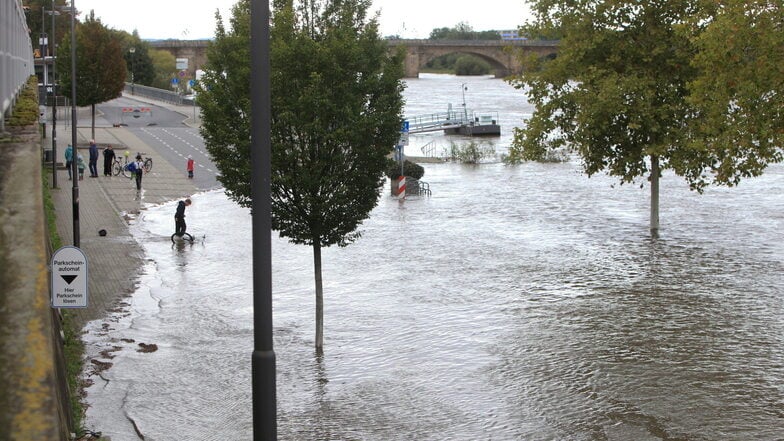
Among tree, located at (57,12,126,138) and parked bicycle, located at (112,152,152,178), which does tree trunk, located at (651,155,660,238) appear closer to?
parked bicycle, located at (112,152,152,178)

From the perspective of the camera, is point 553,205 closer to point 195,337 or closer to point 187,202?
point 187,202

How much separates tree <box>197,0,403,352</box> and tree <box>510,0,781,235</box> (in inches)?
447

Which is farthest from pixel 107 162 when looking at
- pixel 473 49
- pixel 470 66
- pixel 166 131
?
pixel 470 66

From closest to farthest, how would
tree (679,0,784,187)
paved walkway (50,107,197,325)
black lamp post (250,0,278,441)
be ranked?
black lamp post (250,0,278,441) < tree (679,0,784,187) < paved walkway (50,107,197,325)

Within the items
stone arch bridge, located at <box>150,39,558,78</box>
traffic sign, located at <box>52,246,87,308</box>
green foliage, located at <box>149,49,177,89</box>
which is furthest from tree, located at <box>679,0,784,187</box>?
stone arch bridge, located at <box>150,39,558,78</box>

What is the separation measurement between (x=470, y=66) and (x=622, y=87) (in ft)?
497

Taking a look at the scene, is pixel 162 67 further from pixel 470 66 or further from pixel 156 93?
pixel 470 66

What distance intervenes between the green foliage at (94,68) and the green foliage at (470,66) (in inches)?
4802

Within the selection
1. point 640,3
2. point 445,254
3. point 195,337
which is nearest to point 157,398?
point 195,337

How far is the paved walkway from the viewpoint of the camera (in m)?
21.5

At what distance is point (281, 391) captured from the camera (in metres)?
14.9

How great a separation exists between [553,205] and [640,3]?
923 cm

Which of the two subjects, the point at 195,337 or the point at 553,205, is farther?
the point at 553,205

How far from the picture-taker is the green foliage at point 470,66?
574 feet
